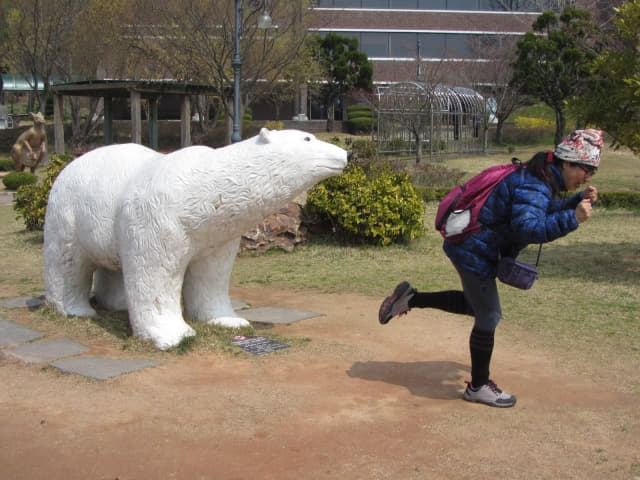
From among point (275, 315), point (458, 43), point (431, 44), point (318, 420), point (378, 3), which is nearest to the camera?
point (318, 420)

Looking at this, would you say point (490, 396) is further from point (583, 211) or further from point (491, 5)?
point (491, 5)

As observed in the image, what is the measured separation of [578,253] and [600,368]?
517cm

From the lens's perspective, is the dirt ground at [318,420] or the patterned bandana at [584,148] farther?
the patterned bandana at [584,148]

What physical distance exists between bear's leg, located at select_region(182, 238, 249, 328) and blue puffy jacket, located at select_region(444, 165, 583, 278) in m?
2.17

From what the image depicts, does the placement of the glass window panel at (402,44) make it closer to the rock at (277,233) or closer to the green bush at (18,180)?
the green bush at (18,180)

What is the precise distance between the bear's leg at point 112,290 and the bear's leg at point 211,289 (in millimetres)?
901

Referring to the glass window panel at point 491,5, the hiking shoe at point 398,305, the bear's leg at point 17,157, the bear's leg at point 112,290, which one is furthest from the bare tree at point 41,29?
the hiking shoe at point 398,305

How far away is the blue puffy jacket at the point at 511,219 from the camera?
3.90 meters

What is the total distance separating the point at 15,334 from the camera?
19.0 ft

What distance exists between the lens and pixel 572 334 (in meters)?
6.07

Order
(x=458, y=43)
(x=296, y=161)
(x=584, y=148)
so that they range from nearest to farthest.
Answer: (x=584, y=148) → (x=296, y=161) → (x=458, y=43)

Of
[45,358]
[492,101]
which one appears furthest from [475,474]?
[492,101]

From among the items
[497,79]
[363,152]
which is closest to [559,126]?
[497,79]

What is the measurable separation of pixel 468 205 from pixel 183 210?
2.11 m
